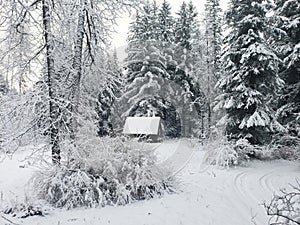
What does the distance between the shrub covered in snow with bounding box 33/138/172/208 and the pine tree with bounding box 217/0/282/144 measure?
733 centimetres

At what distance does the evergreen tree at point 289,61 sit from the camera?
14539 mm

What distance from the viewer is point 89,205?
760 centimetres

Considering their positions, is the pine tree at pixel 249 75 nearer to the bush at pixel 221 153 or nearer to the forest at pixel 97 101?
the forest at pixel 97 101

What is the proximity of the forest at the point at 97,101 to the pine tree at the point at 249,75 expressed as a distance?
0.05 metres

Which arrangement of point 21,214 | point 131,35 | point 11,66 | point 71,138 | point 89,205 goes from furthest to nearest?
point 131,35, point 71,138, point 11,66, point 89,205, point 21,214

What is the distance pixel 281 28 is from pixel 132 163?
11542mm

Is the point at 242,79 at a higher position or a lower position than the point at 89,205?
higher

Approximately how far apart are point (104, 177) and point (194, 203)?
2508 millimetres

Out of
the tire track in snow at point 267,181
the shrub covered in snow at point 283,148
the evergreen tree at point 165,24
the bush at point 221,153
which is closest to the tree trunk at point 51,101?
the tire track in snow at point 267,181

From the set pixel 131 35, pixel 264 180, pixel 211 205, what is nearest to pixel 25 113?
pixel 211 205

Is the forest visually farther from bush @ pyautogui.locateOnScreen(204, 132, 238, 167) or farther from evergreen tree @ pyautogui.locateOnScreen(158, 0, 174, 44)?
evergreen tree @ pyautogui.locateOnScreen(158, 0, 174, 44)

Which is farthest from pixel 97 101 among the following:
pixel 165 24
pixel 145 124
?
pixel 165 24

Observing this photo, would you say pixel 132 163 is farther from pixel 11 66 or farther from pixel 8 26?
pixel 8 26

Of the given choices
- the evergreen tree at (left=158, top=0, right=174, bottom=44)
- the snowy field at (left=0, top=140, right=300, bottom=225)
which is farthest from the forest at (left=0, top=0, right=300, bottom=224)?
the evergreen tree at (left=158, top=0, right=174, bottom=44)
